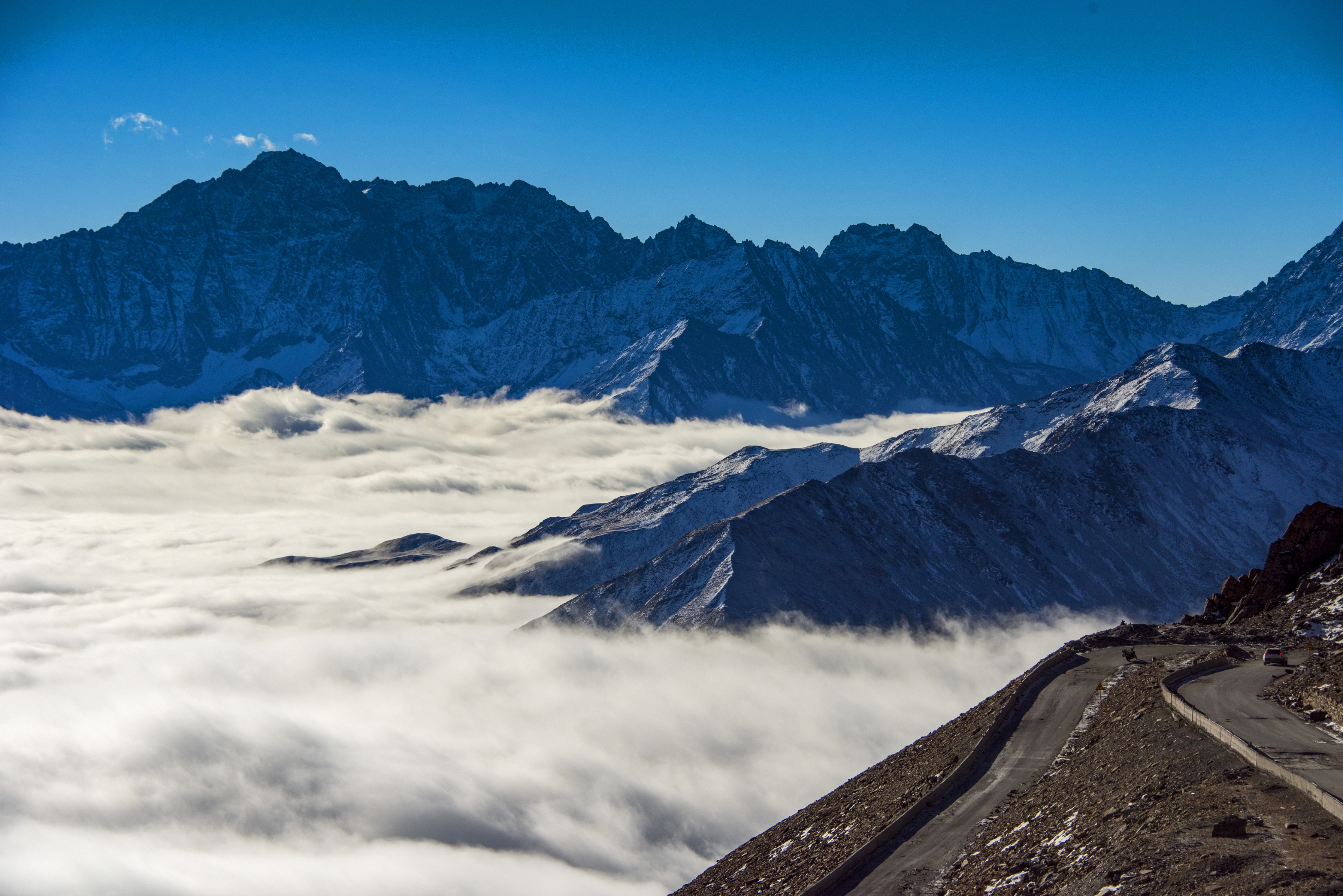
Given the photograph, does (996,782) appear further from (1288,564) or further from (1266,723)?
(1288,564)

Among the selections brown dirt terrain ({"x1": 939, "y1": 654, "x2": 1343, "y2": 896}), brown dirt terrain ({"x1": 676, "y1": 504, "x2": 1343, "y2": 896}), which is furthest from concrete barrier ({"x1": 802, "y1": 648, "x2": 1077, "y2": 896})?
brown dirt terrain ({"x1": 939, "y1": 654, "x2": 1343, "y2": 896})

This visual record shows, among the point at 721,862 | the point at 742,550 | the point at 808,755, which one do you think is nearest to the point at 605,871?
the point at 808,755

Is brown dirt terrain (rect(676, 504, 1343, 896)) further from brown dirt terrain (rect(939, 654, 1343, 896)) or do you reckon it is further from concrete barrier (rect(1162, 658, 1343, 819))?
concrete barrier (rect(1162, 658, 1343, 819))

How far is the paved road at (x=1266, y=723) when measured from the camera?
123 ft

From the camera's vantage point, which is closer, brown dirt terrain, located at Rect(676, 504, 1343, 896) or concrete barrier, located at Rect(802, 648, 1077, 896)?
brown dirt terrain, located at Rect(676, 504, 1343, 896)

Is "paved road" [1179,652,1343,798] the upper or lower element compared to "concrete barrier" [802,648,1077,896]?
lower

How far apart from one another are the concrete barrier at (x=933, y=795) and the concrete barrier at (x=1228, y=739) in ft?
23.5

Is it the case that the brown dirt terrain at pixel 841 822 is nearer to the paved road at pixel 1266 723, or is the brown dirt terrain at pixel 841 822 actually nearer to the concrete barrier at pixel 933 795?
the concrete barrier at pixel 933 795

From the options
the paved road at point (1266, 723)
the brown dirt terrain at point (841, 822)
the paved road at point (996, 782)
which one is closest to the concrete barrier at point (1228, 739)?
the paved road at point (1266, 723)

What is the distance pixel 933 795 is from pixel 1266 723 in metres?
13.3

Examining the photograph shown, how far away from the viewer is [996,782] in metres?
46.2

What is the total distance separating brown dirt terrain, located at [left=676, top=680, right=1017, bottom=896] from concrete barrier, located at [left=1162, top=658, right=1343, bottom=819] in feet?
27.6

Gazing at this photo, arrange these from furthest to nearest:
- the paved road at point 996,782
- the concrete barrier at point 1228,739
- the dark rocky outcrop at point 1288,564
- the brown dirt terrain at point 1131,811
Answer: the dark rocky outcrop at point 1288,564 → the paved road at point 996,782 → the concrete barrier at point 1228,739 → the brown dirt terrain at point 1131,811

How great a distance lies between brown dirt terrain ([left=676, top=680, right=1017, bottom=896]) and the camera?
1769 inches
